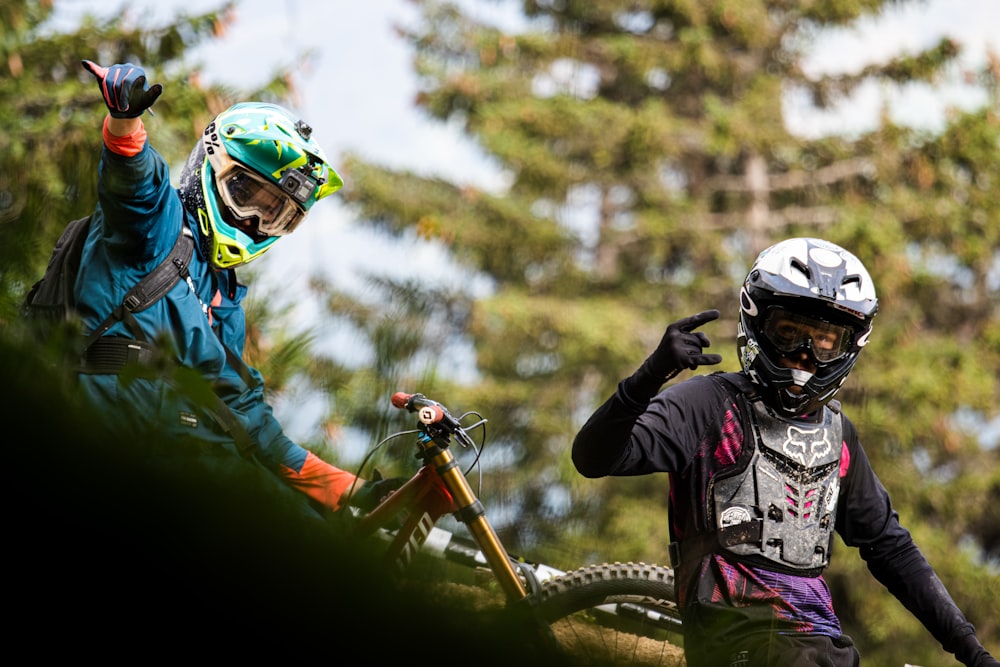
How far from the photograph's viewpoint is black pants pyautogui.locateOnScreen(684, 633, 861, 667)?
3328mm

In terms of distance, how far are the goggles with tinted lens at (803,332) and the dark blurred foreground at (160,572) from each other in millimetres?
3174

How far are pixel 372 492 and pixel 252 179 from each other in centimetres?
136

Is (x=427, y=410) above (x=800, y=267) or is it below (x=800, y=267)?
below

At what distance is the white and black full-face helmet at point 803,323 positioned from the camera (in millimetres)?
3959

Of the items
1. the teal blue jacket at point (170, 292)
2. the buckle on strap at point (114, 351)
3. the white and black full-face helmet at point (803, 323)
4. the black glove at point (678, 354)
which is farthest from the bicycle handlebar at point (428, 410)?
the white and black full-face helmet at point (803, 323)

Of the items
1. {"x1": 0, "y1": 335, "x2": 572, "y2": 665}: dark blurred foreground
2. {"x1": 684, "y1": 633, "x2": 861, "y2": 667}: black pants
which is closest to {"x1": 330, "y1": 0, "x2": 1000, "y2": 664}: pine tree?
{"x1": 684, "y1": 633, "x2": 861, "y2": 667}: black pants

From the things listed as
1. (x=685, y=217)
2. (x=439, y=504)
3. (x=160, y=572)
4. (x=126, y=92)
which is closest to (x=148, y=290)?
(x=126, y=92)

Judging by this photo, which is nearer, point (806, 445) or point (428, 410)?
point (428, 410)

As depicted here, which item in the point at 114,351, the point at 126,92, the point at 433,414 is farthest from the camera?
the point at 433,414

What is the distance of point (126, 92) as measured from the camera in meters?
3.36

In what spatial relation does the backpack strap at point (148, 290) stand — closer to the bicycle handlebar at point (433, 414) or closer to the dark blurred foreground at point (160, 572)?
the bicycle handlebar at point (433, 414)

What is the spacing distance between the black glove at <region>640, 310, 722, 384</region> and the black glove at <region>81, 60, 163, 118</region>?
5.60 feet

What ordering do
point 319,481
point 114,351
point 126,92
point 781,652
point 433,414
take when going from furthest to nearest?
point 319,481 → point 433,414 → point 114,351 → point 781,652 → point 126,92

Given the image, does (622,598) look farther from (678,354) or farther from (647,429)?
(678,354)
